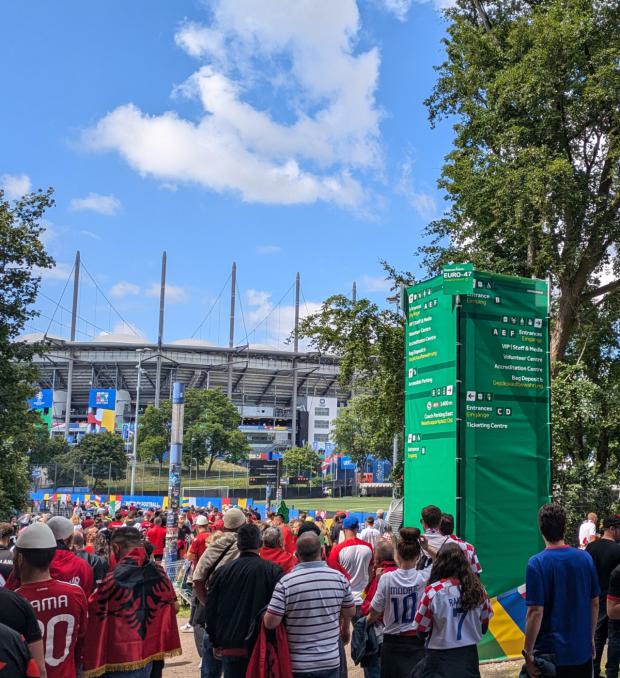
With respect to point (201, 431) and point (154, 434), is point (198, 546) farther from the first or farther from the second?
point (154, 434)

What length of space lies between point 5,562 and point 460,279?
226 inches

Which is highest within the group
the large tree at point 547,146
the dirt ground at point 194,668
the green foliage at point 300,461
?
the large tree at point 547,146

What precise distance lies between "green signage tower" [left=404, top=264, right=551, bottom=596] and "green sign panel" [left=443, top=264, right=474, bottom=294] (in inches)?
0.5

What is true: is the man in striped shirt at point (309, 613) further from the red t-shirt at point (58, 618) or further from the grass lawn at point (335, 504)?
the grass lawn at point (335, 504)

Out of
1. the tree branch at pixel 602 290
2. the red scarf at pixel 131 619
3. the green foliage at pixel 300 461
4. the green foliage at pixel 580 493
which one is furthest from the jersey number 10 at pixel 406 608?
the green foliage at pixel 300 461

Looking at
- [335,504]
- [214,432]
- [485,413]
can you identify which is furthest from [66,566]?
[214,432]

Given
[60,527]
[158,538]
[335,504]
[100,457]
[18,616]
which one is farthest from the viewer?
[100,457]

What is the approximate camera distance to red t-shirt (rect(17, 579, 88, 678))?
379 cm

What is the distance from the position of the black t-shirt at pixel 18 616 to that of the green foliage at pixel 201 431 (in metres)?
78.7

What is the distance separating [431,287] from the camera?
358 inches

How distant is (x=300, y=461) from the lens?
291 feet

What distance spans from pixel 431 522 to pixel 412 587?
1435mm

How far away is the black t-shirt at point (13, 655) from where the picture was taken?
2.76 meters

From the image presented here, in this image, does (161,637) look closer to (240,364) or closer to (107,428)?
(107,428)
